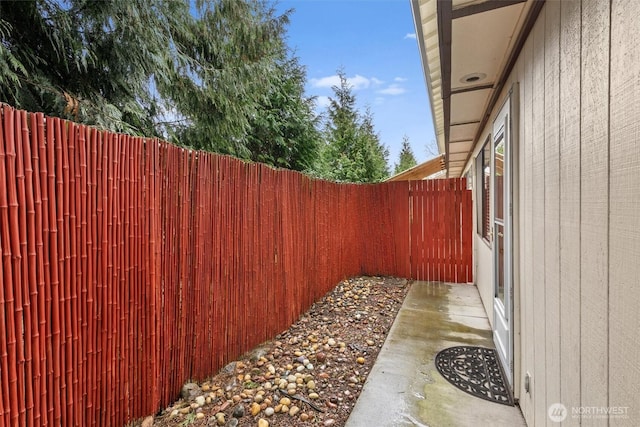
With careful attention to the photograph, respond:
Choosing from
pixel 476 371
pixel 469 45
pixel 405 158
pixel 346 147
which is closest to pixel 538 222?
pixel 469 45

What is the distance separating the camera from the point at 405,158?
25.7 meters

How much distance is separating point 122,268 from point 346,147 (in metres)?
11.3

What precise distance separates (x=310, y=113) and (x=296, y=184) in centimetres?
491

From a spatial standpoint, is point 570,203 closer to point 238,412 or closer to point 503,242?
point 503,242

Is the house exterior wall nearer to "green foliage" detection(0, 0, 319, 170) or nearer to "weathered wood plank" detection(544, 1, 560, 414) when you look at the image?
"weathered wood plank" detection(544, 1, 560, 414)

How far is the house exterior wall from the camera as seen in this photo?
2.81ft

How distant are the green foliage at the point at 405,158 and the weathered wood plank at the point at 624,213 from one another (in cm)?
2446

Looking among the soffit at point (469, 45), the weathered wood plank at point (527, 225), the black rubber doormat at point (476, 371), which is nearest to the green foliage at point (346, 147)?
the soffit at point (469, 45)

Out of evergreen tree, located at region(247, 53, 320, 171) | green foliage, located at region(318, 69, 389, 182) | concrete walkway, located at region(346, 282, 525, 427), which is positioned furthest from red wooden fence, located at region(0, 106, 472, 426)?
green foliage, located at region(318, 69, 389, 182)

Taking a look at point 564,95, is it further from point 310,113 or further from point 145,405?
point 310,113

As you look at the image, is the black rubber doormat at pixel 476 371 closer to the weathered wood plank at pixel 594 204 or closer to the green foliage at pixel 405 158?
the weathered wood plank at pixel 594 204

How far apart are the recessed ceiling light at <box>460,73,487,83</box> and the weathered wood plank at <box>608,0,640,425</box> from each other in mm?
1688

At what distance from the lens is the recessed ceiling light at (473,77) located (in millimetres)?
2496

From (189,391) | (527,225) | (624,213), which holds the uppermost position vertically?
(624,213)
